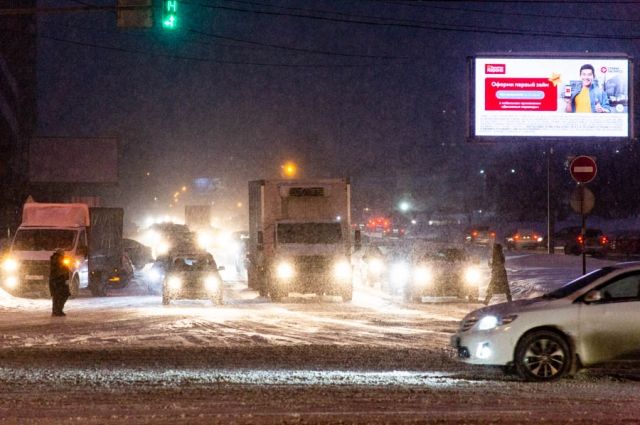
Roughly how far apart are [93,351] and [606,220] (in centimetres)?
7751

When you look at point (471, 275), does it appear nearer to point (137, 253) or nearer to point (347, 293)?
point (347, 293)

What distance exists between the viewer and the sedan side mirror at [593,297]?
12203mm

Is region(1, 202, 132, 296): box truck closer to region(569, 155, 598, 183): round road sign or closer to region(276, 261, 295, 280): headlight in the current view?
region(276, 261, 295, 280): headlight

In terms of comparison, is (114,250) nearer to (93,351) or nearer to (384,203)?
(93,351)

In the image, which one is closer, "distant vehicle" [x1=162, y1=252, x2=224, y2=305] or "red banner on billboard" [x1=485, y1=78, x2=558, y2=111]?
"distant vehicle" [x1=162, y1=252, x2=224, y2=305]

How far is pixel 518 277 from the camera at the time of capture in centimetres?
3406

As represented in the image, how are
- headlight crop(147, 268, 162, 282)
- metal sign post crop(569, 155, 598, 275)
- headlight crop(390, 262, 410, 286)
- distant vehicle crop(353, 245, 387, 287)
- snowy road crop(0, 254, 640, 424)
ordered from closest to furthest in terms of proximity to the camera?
snowy road crop(0, 254, 640, 424) → metal sign post crop(569, 155, 598, 275) → headlight crop(390, 262, 410, 286) → headlight crop(147, 268, 162, 282) → distant vehicle crop(353, 245, 387, 287)

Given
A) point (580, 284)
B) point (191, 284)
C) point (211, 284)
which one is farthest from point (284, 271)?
point (580, 284)

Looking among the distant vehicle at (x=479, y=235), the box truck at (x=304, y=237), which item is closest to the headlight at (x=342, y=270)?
the box truck at (x=304, y=237)

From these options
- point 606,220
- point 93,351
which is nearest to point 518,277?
point 93,351

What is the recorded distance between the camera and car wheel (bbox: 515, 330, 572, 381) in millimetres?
12109

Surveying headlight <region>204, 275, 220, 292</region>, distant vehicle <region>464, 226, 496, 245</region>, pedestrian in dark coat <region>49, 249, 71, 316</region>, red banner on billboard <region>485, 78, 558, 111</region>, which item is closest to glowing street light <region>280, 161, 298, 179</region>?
red banner on billboard <region>485, 78, 558, 111</region>

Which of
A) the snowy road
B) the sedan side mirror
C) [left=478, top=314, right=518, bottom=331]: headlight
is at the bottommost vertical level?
the snowy road

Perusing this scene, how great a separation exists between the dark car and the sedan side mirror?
16.0 metres
